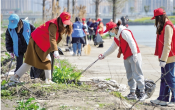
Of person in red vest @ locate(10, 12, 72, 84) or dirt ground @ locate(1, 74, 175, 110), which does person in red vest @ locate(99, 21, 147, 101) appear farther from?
person in red vest @ locate(10, 12, 72, 84)

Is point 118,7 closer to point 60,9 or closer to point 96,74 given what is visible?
point 60,9

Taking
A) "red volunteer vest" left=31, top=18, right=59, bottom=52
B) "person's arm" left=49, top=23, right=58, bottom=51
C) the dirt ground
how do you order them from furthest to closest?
"red volunteer vest" left=31, top=18, right=59, bottom=52 → "person's arm" left=49, top=23, right=58, bottom=51 → the dirt ground

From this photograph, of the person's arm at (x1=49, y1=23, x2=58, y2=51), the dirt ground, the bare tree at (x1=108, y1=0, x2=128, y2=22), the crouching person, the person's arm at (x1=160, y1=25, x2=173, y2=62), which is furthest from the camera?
the bare tree at (x1=108, y1=0, x2=128, y2=22)

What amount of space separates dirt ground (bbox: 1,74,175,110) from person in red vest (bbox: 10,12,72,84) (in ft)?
1.13

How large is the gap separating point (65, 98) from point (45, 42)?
1.38 meters

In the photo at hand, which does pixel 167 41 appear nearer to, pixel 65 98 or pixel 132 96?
pixel 132 96

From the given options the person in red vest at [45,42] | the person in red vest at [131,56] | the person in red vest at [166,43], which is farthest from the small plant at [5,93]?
the person in red vest at [166,43]

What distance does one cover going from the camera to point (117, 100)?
5066mm

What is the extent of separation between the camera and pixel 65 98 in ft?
16.9

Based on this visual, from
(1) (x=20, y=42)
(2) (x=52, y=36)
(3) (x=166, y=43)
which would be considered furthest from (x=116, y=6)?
(3) (x=166, y=43)

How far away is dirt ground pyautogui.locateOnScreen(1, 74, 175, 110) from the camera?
465cm

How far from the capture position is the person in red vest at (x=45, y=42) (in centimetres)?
592

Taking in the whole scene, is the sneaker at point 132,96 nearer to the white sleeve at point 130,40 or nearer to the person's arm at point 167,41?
the white sleeve at point 130,40

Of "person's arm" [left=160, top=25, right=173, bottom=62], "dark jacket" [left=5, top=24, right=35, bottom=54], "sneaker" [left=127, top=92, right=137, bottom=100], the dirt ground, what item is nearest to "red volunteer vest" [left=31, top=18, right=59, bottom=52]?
the dirt ground
